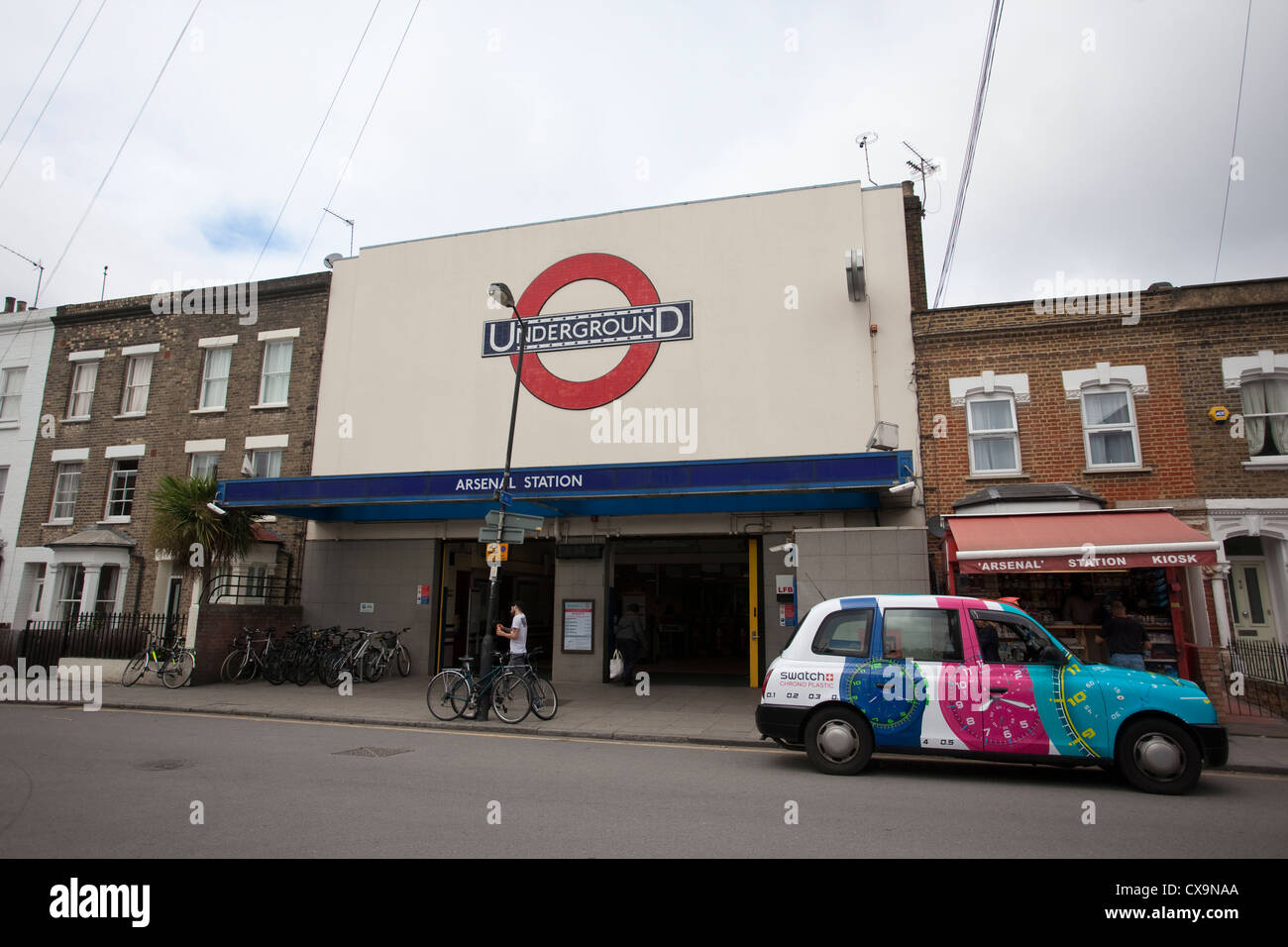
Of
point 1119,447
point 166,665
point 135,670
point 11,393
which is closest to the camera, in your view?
point 1119,447

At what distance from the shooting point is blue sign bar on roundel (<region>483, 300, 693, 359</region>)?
1812 centimetres

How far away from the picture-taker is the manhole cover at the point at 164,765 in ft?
27.2

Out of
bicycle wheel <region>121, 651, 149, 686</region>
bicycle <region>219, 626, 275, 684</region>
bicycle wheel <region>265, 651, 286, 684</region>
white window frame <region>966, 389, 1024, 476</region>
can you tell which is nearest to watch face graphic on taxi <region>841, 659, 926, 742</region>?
white window frame <region>966, 389, 1024, 476</region>

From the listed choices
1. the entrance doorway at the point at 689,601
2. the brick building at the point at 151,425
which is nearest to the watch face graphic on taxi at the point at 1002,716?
the entrance doorway at the point at 689,601

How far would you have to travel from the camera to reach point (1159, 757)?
757cm

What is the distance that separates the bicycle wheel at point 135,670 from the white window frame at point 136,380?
8.90m

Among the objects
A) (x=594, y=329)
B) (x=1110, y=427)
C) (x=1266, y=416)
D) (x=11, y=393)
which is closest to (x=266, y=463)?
(x=594, y=329)

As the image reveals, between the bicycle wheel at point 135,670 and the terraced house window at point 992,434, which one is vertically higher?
the terraced house window at point 992,434

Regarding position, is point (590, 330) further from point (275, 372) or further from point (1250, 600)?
point (1250, 600)

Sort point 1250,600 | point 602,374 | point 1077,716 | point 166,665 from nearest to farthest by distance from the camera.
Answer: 1. point 1077,716
2. point 1250,600
3. point 166,665
4. point 602,374

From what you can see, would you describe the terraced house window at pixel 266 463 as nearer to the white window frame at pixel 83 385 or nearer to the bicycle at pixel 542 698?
the white window frame at pixel 83 385

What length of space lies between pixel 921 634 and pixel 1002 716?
42.3 inches

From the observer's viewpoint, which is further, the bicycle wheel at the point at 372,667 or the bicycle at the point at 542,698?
the bicycle wheel at the point at 372,667

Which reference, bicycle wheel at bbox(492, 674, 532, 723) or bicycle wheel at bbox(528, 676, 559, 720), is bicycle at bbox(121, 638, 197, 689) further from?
bicycle wheel at bbox(528, 676, 559, 720)
